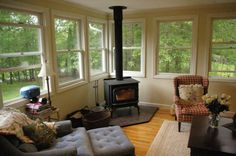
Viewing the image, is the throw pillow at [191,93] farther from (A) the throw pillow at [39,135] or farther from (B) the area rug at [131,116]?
(A) the throw pillow at [39,135]

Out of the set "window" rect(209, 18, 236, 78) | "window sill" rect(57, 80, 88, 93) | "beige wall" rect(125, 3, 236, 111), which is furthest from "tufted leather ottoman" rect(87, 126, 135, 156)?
"window" rect(209, 18, 236, 78)

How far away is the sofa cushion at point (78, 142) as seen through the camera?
211 cm

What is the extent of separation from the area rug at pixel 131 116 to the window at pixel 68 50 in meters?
1.11

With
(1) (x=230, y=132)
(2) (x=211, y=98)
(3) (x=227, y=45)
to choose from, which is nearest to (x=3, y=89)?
(2) (x=211, y=98)

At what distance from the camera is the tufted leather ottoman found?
7.17 feet

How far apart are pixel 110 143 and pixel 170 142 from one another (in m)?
1.31

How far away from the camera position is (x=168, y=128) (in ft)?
12.3

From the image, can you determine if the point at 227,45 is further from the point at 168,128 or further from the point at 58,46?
the point at 58,46

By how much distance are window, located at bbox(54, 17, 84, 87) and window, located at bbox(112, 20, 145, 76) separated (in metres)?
1.30

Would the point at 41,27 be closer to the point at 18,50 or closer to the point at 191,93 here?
the point at 18,50

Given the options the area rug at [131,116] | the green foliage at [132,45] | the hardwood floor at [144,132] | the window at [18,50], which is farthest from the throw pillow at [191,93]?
the window at [18,50]

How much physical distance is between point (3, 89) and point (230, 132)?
301 centimetres

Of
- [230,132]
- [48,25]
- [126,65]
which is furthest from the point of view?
[126,65]

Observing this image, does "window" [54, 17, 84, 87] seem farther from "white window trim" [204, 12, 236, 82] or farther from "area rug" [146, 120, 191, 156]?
"white window trim" [204, 12, 236, 82]
